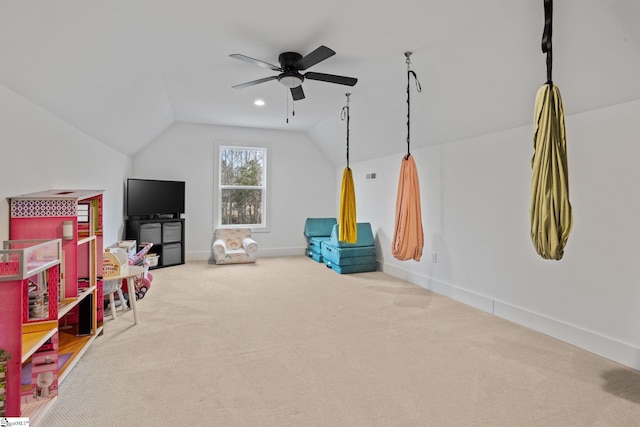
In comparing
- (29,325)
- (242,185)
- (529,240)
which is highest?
(242,185)

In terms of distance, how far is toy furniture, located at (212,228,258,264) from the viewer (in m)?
6.01

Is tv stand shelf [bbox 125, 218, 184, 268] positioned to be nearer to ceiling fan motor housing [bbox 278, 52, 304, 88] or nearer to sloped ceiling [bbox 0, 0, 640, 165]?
sloped ceiling [bbox 0, 0, 640, 165]

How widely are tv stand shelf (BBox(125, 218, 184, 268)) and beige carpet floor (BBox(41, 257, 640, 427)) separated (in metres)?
1.95

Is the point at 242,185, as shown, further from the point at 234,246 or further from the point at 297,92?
the point at 297,92

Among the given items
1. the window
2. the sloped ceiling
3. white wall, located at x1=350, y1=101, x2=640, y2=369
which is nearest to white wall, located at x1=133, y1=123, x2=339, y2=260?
the window

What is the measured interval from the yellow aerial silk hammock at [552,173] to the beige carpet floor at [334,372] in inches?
38.0

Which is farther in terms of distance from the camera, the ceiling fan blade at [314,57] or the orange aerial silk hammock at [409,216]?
the orange aerial silk hammock at [409,216]

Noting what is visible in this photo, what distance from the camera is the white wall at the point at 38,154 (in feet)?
7.20

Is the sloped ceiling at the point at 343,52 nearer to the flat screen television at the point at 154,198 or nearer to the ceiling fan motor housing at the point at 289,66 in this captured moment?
the ceiling fan motor housing at the point at 289,66

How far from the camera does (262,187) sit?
6.98m

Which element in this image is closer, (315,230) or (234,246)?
(234,246)

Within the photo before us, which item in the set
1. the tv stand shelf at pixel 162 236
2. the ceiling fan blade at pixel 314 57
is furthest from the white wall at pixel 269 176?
the ceiling fan blade at pixel 314 57

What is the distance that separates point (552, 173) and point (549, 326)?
1.87 metres

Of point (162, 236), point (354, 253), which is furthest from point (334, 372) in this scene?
point (162, 236)
